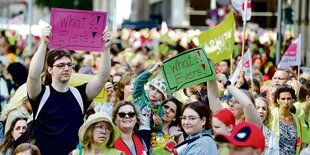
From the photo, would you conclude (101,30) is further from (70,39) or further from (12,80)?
(12,80)

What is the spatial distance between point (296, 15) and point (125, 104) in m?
28.3

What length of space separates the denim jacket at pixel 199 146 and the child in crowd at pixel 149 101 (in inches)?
76.1

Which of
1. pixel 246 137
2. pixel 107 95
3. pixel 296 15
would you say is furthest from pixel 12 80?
pixel 296 15

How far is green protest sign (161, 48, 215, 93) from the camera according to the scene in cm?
1113

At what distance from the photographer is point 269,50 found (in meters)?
30.9

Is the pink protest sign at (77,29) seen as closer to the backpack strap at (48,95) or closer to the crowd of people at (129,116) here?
the crowd of people at (129,116)

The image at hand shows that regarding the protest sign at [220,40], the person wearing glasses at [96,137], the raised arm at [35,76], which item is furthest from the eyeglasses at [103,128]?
the protest sign at [220,40]

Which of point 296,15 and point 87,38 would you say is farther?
point 296,15

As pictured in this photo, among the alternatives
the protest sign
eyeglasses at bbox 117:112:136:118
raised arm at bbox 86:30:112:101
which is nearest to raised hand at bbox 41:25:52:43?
raised arm at bbox 86:30:112:101

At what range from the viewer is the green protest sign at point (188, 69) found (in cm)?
1113

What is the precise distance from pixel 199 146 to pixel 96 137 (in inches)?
43.5

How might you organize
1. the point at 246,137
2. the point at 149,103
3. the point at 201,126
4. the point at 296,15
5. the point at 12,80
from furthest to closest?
the point at 296,15 < the point at 12,80 < the point at 149,103 < the point at 201,126 < the point at 246,137

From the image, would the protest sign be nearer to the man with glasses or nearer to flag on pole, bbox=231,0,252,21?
the man with glasses

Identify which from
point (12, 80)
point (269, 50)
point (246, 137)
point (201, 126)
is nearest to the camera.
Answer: point (246, 137)
